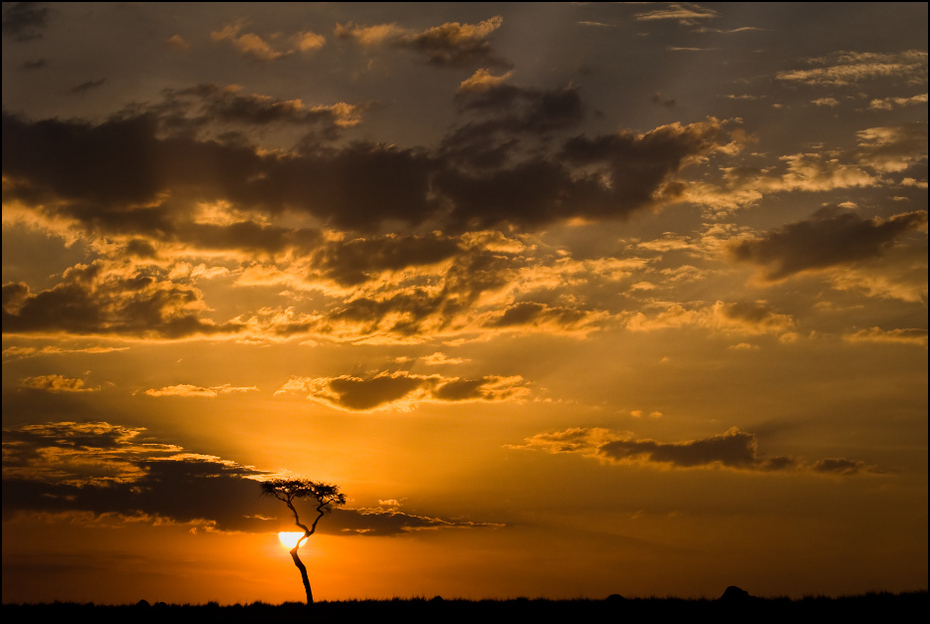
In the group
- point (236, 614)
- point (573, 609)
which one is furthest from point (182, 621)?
point (573, 609)

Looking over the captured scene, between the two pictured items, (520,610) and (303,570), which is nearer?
(520,610)

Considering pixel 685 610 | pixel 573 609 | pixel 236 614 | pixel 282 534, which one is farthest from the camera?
pixel 282 534

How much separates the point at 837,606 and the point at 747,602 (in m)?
4.28

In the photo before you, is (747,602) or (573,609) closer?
(747,602)

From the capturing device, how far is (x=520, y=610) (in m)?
47.9

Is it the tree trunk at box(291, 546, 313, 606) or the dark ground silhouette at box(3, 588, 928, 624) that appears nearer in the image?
the dark ground silhouette at box(3, 588, 928, 624)

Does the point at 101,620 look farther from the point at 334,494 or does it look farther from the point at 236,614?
the point at 334,494

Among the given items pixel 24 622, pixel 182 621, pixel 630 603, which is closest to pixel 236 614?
pixel 182 621

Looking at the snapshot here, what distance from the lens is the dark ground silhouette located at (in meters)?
42.1

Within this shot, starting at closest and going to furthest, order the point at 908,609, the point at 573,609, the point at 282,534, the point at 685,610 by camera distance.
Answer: the point at 908,609, the point at 685,610, the point at 573,609, the point at 282,534

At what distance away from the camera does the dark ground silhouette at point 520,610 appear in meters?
42.1

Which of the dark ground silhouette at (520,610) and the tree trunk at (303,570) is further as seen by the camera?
the tree trunk at (303,570)

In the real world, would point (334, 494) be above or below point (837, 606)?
above

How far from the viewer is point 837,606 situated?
4334cm
